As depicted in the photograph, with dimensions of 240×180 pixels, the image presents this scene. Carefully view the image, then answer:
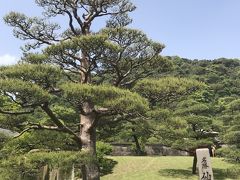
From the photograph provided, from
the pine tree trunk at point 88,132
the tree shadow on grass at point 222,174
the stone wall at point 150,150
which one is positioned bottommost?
the tree shadow on grass at point 222,174

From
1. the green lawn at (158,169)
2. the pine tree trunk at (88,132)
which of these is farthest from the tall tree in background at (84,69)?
the green lawn at (158,169)

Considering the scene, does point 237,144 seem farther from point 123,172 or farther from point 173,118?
point 173,118

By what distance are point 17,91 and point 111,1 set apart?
4454mm

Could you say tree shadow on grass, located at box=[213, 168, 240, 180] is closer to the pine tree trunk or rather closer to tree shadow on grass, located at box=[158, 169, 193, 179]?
tree shadow on grass, located at box=[158, 169, 193, 179]

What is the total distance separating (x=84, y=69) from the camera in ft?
35.3

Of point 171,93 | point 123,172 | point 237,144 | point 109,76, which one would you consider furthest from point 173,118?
point 123,172

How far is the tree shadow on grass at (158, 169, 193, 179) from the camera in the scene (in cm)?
1730

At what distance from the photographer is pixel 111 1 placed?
11328 millimetres

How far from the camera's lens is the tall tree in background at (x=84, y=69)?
8711 mm

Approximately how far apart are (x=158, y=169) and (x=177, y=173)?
1.17 m

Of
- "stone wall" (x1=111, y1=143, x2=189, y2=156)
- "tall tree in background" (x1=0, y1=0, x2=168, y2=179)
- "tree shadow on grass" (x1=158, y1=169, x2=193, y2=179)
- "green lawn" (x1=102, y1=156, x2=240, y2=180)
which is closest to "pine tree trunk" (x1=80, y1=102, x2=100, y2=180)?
"tall tree in background" (x1=0, y1=0, x2=168, y2=179)

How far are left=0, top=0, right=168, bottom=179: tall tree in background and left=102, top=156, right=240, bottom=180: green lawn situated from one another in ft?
20.0

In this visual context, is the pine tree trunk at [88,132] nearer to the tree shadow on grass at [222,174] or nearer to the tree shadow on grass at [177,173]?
the tree shadow on grass at [177,173]

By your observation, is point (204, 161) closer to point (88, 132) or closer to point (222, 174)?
point (88, 132)
